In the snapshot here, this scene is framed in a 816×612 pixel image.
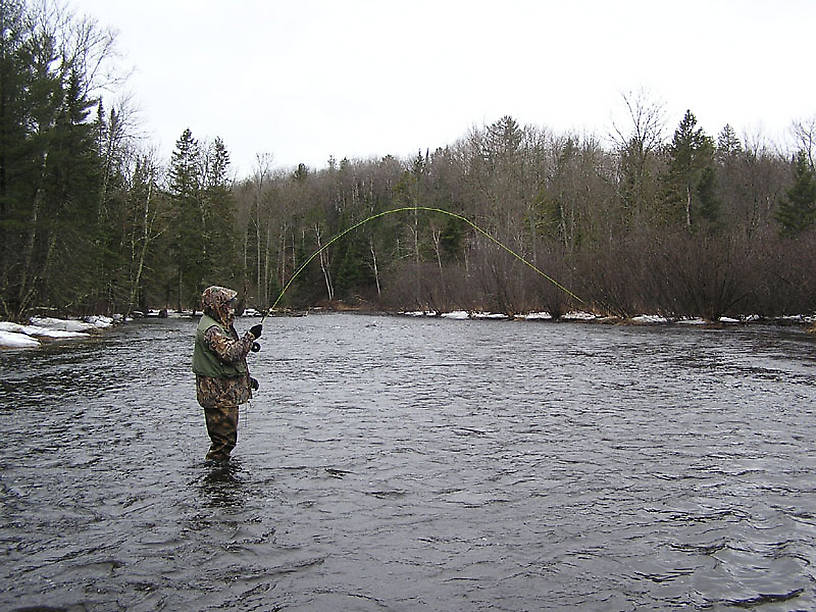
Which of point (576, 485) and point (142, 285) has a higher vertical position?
point (142, 285)

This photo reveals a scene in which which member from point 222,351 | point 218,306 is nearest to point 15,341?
point 218,306

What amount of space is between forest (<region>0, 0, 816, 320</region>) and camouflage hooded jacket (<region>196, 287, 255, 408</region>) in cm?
605

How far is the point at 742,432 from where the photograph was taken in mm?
8125

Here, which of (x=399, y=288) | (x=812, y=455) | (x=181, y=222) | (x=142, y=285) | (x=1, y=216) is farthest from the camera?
(x=399, y=288)

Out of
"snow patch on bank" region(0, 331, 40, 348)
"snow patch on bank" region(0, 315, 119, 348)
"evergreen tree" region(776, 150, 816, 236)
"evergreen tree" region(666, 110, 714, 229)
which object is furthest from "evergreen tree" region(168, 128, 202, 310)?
"evergreen tree" region(776, 150, 816, 236)

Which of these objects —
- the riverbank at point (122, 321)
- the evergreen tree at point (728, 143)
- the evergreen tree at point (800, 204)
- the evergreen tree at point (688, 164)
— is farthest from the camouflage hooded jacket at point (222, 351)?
the evergreen tree at point (728, 143)

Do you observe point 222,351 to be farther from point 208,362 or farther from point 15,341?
point 15,341

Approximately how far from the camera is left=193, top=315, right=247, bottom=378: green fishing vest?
6415 mm

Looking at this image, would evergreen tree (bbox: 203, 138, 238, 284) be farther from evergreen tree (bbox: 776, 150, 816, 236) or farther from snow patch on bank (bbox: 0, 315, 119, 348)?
evergreen tree (bbox: 776, 150, 816, 236)

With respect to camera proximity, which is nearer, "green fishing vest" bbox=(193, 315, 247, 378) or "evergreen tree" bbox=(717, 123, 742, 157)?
"green fishing vest" bbox=(193, 315, 247, 378)

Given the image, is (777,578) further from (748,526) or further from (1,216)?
(1,216)

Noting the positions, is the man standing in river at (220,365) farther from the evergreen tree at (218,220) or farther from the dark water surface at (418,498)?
the evergreen tree at (218,220)

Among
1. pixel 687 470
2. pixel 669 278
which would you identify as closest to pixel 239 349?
pixel 687 470

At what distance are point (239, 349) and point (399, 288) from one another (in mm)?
50148
